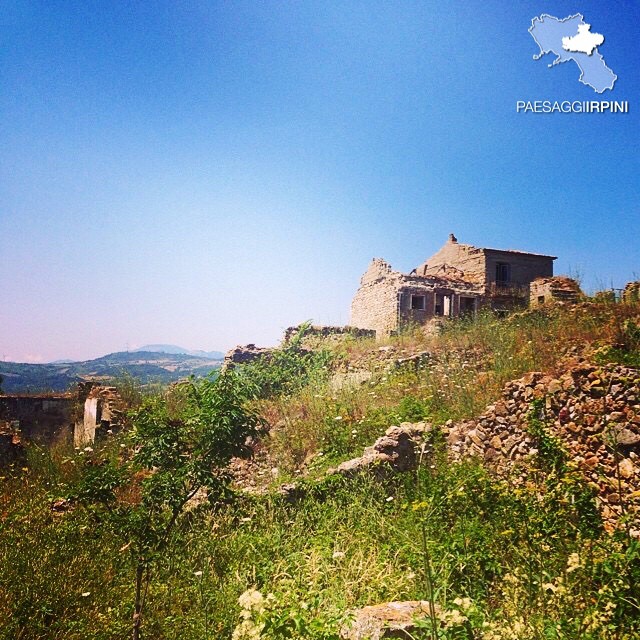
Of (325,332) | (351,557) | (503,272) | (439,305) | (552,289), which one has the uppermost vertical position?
(503,272)

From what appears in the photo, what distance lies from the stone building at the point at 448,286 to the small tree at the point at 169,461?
603 inches

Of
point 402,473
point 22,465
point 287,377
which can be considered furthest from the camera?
point 287,377

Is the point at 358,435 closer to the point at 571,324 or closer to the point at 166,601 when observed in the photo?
the point at 166,601

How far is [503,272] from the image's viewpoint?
27250 millimetres

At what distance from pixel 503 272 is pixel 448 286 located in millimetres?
5968

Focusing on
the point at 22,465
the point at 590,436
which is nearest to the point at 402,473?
the point at 590,436

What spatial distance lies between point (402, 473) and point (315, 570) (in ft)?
8.62

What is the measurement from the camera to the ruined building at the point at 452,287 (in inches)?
877

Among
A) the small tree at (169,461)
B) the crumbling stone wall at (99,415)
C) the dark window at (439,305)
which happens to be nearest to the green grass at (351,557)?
the small tree at (169,461)

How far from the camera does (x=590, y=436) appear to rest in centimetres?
525

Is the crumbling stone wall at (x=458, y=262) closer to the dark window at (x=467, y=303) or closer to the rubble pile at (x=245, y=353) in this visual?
the dark window at (x=467, y=303)

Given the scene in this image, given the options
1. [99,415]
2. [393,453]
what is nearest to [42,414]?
[99,415]

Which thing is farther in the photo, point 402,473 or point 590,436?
point 402,473

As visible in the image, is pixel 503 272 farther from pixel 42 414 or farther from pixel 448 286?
pixel 42 414
